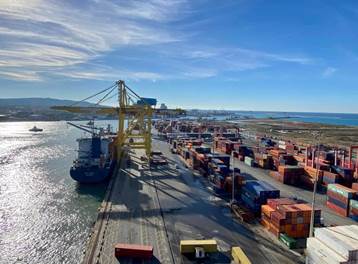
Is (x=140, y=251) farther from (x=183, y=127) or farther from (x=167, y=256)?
(x=183, y=127)

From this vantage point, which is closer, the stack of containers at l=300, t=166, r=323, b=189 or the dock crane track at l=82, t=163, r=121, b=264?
the dock crane track at l=82, t=163, r=121, b=264

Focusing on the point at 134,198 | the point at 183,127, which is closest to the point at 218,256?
the point at 134,198

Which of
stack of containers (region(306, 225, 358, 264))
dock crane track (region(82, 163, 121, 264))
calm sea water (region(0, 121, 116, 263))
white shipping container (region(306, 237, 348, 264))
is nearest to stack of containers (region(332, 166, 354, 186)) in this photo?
stack of containers (region(306, 225, 358, 264))

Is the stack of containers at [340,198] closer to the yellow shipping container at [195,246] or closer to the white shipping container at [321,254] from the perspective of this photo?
the yellow shipping container at [195,246]

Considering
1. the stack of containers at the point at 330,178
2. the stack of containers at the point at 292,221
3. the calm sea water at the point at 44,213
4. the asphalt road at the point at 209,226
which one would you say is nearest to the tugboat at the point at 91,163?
the calm sea water at the point at 44,213

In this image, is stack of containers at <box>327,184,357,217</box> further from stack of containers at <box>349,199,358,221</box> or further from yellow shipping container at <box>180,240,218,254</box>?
yellow shipping container at <box>180,240,218,254</box>
